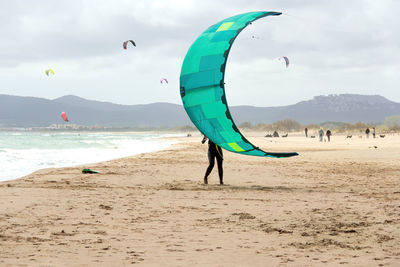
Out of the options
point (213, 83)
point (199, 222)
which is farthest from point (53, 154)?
point (199, 222)

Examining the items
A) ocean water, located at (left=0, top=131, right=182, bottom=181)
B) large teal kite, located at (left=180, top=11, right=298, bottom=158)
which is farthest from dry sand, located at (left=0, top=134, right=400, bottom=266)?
ocean water, located at (left=0, top=131, right=182, bottom=181)

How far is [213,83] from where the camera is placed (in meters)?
9.67

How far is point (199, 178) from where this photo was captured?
40.7 feet

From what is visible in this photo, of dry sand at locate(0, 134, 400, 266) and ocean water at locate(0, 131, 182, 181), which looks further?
ocean water at locate(0, 131, 182, 181)

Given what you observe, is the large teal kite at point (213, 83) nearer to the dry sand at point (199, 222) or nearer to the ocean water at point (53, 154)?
the dry sand at point (199, 222)

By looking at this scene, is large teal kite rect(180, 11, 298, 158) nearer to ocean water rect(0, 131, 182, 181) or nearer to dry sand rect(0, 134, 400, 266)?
dry sand rect(0, 134, 400, 266)

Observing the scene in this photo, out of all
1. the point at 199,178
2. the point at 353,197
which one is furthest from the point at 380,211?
the point at 199,178

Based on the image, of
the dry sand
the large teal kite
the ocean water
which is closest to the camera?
the dry sand

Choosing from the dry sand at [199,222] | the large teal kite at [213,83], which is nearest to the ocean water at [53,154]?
the dry sand at [199,222]

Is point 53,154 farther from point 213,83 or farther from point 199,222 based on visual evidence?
point 199,222

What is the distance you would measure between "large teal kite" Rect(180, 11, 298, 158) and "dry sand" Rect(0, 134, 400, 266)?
1067 mm

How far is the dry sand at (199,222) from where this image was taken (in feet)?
15.5

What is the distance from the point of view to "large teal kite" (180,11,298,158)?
965cm

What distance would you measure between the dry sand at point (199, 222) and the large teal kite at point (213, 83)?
1.07m
